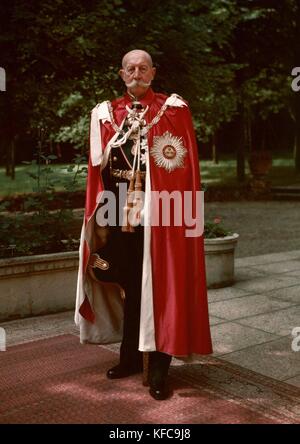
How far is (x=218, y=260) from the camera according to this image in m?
7.54

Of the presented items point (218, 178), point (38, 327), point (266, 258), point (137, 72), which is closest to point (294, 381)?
point (137, 72)

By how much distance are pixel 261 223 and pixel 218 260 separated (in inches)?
262

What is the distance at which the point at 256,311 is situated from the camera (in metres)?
6.46

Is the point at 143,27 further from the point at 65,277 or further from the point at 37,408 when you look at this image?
the point at 37,408

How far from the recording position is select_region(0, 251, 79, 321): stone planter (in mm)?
6125

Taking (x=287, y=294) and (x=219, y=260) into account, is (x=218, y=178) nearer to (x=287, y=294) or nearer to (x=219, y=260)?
(x=219, y=260)

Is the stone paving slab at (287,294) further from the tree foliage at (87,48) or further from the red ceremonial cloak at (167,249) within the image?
the tree foliage at (87,48)

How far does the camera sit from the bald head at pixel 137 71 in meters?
4.17

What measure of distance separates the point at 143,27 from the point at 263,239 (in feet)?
15.7

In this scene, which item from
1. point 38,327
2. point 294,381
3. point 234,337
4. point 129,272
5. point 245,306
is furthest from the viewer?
point 245,306

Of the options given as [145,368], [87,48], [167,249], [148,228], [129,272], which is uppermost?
[87,48]

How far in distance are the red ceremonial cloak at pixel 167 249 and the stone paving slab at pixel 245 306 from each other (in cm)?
204

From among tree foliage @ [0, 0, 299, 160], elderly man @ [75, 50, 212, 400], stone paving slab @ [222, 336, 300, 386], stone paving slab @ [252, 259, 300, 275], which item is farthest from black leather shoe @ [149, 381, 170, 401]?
tree foliage @ [0, 0, 299, 160]
